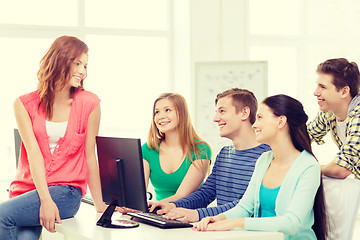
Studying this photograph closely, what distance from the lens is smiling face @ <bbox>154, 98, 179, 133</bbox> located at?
2918 millimetres

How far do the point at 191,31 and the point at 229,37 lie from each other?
392 mm

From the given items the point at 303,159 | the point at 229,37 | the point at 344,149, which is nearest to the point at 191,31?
the point at 229,37

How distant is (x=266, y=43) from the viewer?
5.71m

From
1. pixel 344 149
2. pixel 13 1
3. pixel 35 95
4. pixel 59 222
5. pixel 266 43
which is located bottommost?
pixel 59 222

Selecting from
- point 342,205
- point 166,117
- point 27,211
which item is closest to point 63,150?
point 27,211

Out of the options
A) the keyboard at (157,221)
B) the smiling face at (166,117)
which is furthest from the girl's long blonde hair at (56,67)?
the smiling face at (166,117)

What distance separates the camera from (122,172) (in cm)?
219

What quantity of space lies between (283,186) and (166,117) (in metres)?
0.92

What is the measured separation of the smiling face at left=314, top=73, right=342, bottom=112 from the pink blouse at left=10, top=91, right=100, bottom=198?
1205 millimetres

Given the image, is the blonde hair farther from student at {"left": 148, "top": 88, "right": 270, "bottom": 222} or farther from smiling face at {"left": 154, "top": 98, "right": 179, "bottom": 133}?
student at {"left": 148, "top": 88, "right": 270, "bottom": 222}

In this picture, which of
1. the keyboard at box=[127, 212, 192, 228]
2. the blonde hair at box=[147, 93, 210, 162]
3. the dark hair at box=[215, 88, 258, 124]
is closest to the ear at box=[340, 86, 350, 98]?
the dark hair at box=[215, 88, 258, 124]

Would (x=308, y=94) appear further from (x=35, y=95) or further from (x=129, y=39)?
(x=35, y=95)

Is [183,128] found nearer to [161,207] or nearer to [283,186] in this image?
[161,207]

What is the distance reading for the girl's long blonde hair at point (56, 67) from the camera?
2299 mm
